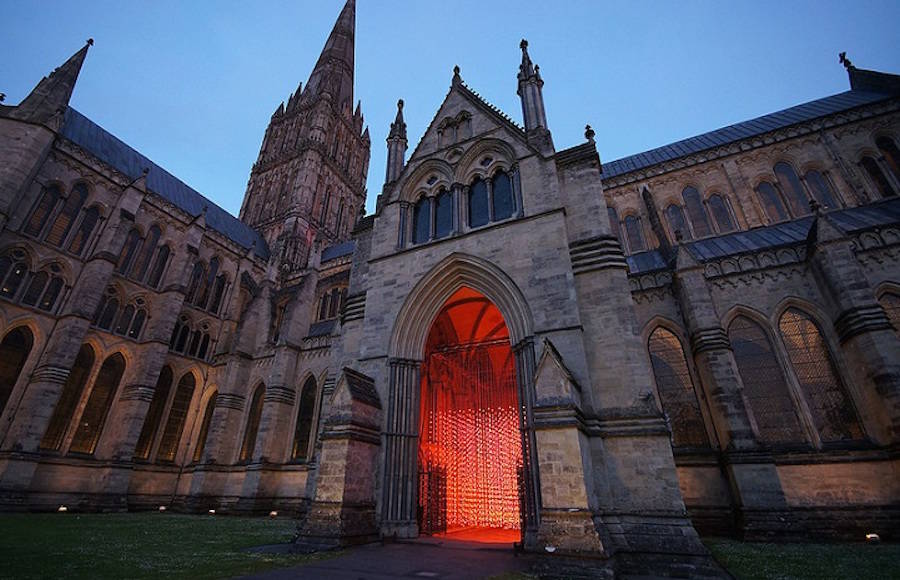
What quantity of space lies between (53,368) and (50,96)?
14.3m

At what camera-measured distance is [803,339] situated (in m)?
13.1

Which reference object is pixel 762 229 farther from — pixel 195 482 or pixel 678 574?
pixel 195 482

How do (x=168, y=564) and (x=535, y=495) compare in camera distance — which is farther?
(x=535, y=495)

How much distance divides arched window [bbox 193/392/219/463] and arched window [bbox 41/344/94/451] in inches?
238

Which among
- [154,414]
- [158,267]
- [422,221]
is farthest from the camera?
[158,267]

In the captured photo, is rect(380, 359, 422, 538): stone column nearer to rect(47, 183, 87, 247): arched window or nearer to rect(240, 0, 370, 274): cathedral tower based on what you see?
rect(47, 183, 87, 247): arched window

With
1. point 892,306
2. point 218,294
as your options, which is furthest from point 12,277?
point 892,306

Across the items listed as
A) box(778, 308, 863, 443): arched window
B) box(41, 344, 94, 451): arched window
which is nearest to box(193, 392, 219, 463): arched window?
box(41, 344, 94, 451): arched window

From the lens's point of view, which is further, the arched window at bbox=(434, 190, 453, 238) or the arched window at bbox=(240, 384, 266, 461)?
the arched window at bbox=(240, 384, 266, 461)

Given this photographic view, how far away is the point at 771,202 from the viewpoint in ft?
62.6

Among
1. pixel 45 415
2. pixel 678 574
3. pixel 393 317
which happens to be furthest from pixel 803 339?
pixel 45 415

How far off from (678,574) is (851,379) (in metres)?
10.1

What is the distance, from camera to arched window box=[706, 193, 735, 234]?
19.3m

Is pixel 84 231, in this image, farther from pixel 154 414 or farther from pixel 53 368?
pixel 154 414
